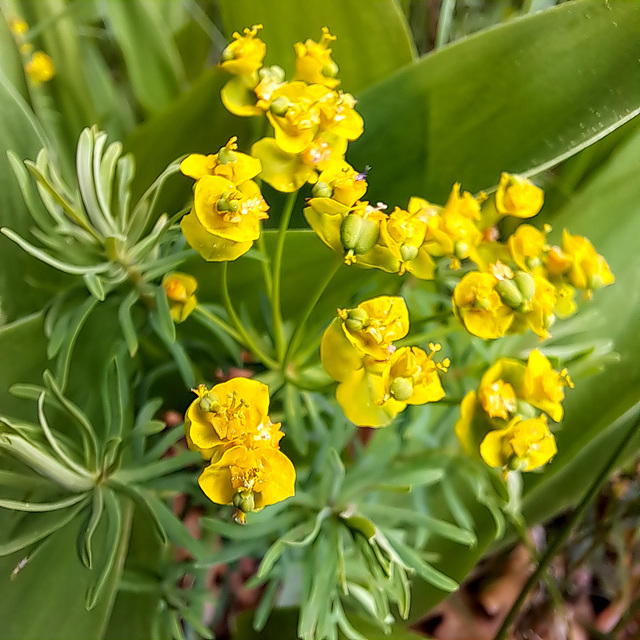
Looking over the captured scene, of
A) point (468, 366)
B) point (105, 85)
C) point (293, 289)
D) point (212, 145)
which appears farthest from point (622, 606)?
point (105, 85)

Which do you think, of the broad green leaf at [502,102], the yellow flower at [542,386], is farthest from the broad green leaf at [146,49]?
the yellow flower at [542,386]

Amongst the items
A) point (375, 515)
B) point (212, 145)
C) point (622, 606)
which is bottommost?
point (622, 606)

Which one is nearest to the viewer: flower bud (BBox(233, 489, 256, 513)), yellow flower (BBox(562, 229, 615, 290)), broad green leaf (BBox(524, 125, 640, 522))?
flower bud (BBox(233, 489, 256, 513))

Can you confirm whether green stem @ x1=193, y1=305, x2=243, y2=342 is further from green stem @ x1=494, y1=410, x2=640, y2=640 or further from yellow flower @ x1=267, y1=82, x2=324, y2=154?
green stem @ x1=494, y1=410, x2=640, y2=640

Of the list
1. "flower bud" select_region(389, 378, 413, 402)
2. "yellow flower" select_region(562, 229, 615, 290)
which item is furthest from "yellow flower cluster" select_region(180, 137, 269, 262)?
"yellow flower" select_region(562, 229, 615, 290)

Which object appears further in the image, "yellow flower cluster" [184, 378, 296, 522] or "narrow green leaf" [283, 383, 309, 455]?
"narrow green leaf" [283, 383, 309, 455]

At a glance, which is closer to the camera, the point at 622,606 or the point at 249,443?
the point at 249,443

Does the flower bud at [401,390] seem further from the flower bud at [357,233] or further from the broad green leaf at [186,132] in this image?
the broad green leaf at [186,132]

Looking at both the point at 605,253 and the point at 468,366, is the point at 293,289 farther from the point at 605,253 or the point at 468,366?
the point at 605,253
